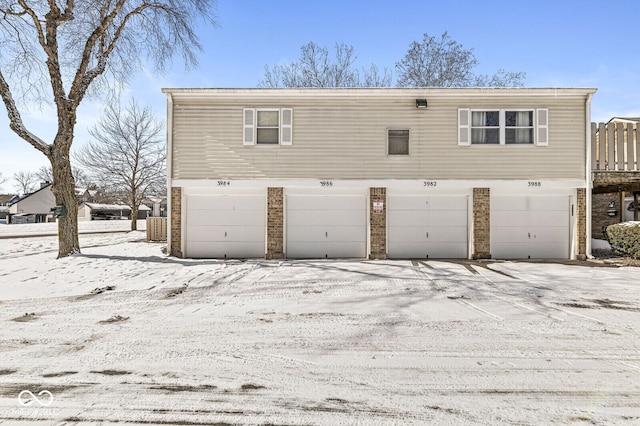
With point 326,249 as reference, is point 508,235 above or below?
above

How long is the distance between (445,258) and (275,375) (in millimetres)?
9349

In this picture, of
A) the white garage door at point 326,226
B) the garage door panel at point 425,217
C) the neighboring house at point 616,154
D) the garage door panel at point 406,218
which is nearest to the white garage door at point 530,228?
the garage door panel at point 425,217

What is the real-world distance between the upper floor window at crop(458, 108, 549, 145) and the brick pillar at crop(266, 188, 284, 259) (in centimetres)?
642

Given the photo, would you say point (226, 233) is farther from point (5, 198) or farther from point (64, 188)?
point (5, 198)

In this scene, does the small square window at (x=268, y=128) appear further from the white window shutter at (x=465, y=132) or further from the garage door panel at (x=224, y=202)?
the white window shutter at (x=465, y=132)

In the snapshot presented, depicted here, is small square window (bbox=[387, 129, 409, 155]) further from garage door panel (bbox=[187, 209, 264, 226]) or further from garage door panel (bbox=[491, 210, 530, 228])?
garage door panel (bbox=[187, 209, 264, 226])

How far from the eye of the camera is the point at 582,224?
36.3ft

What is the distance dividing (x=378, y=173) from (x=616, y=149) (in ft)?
27.2

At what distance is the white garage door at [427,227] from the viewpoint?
1134cm

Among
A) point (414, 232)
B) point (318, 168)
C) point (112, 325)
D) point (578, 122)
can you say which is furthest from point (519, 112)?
point (112, 325)

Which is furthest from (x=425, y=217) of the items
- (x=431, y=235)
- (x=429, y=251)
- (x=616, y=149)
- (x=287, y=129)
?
(x=616, y=149)

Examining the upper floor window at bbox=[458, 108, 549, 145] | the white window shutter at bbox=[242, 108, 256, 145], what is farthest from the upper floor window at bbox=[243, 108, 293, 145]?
the upper floor window at bbox=[458, 108, 549, 145]

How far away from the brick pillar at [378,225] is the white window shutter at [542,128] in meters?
5.39

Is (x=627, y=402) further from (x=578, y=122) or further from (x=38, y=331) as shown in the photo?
(x=578, y=122)
